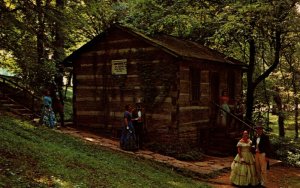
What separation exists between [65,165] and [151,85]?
7.73m

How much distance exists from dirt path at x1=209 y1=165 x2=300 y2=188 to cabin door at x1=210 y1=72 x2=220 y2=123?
4090 mm

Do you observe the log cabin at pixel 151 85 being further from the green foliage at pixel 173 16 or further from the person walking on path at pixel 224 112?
the green foliage at pixel 173 16

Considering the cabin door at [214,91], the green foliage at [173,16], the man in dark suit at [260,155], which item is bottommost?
the man in dark suit at [260,155]

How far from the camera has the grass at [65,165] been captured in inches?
338

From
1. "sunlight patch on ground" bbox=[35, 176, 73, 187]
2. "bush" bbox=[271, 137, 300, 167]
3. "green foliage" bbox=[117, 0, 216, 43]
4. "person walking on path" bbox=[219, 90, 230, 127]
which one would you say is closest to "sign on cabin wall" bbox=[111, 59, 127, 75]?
"green foliage" bbox=[117, 0, 216, 43]

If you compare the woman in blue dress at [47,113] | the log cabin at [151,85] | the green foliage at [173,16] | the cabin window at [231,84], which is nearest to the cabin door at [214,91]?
the log cabin at [151,85]

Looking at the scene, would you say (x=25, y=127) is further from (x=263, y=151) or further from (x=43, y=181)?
(x=263, y=151)

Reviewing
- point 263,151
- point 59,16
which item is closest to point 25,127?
point 59,16

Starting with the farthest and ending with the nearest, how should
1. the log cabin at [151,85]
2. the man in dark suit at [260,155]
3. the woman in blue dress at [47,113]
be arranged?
the woman in blue dress at [47,113] → the log cabin at [151,85] → the man in dark suit at [260,155]

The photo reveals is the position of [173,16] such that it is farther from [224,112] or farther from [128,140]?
[128,140]

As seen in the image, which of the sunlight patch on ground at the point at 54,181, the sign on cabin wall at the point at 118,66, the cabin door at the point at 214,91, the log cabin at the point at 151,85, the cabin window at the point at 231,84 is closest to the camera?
the sunlight patch on ground at the point at 54,181

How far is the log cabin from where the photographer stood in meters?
16.4

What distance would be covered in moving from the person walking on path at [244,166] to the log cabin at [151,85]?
4.28 m

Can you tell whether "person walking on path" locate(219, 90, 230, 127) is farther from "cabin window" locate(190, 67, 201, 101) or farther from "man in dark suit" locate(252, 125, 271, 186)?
"man in dark suit" locate(252, 125, 271, 186)
